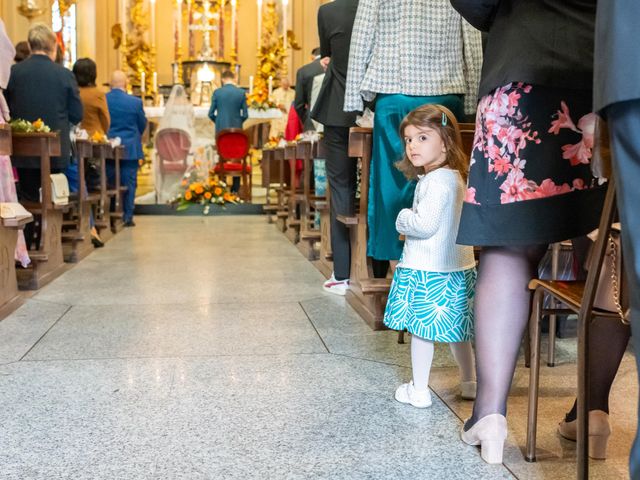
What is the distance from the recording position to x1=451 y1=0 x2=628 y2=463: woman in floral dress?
190 cm

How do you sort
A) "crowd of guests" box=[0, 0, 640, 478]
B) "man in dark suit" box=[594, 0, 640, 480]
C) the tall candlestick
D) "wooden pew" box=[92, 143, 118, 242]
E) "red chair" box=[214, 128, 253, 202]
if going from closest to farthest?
"man in dark suit" box=[594, 0, 640, 480] < "crowd of guests" box=[0, 0, 640, 478] < "wooden pew" box=[92, 143, 118, 242] < "red chair" box=[214, 128, 253, 202] < the tall candlestick

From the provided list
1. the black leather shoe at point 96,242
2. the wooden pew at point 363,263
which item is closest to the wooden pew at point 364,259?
the wooden pew at point 363,263

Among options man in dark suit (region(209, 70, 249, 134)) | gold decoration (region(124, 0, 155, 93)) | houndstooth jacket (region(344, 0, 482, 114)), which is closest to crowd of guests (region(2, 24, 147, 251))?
houndstooth jacket (region(344, 0, 482, 114))

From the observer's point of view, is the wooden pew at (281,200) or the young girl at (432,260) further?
the wooden pew at (281,200)

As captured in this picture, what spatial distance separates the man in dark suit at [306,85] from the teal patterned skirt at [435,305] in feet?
13.5

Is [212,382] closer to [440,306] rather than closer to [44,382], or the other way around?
[44,382]

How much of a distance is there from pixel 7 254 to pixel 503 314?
290 cm

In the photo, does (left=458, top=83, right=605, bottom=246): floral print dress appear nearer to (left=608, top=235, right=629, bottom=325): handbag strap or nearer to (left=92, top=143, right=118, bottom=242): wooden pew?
(left=608, top=235, right=629, bottom=325): handbag strap

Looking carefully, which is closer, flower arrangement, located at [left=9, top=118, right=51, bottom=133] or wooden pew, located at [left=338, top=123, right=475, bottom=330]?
wooden pew, located at [left=338, top=123, right=475, bottom=330]

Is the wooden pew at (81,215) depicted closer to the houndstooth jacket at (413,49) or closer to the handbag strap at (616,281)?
the houndstooth jacket at (413,49)

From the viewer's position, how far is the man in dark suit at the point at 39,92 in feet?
18.6

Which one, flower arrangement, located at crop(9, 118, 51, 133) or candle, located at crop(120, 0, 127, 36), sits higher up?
candle, located at crop(120, 0, 127, 36)

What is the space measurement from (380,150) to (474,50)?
0.55 m

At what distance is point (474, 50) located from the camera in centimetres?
339
